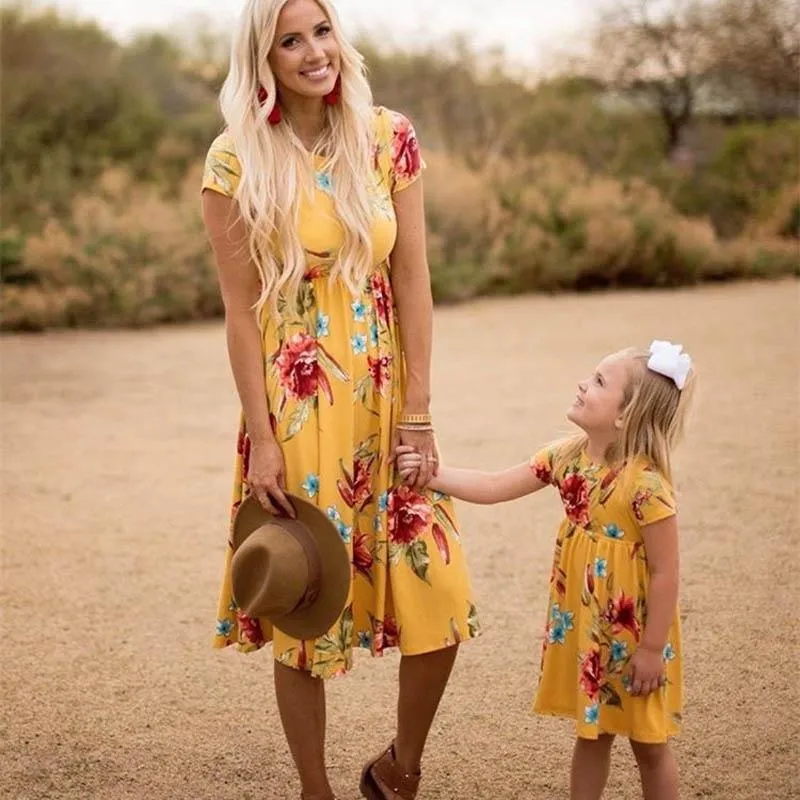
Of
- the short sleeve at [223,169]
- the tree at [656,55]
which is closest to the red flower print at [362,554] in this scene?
the short sleeve at [223,169]

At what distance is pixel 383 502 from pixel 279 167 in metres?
0.80

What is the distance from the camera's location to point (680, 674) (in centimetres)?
316

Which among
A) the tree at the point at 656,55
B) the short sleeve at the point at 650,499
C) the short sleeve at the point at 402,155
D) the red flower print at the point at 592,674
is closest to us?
the short sleeve at the point at 650,499

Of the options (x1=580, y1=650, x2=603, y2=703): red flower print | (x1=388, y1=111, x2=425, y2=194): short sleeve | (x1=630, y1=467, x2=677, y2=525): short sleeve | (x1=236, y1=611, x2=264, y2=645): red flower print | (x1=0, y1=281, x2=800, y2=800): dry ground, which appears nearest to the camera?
(x1=630, y1=467, x2=677, y2=525): short sleeve

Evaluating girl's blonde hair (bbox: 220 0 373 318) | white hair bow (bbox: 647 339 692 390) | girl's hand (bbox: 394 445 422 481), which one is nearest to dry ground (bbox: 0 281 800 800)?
girl's hand (bbox: 394 445 422 481)

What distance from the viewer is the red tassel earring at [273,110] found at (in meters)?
3.12

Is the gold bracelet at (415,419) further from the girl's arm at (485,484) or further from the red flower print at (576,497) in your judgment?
the red flower print at (576,497)

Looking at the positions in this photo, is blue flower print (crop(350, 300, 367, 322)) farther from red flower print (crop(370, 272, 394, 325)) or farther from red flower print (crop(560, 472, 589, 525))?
red flower print (crop(560, 472, 589, 525))

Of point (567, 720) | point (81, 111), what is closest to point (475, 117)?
point (81, 111)

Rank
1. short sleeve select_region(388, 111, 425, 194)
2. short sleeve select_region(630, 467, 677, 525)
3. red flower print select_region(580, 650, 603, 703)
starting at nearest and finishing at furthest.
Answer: short sleeve select_region(630, 467, 677, 525) < red flower print select_region(580, 650, 603, 703) < short sleeve select_region(388, 111, 425, 194)

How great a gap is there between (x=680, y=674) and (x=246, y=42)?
174cm

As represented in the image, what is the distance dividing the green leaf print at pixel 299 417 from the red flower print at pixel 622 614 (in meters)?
0.80

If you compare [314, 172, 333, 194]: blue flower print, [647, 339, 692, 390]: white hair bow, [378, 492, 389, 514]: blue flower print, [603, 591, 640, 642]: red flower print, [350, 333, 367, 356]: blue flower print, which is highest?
[314, 172, 333, 194]: blue flower print

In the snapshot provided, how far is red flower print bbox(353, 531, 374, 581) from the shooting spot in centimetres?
326
